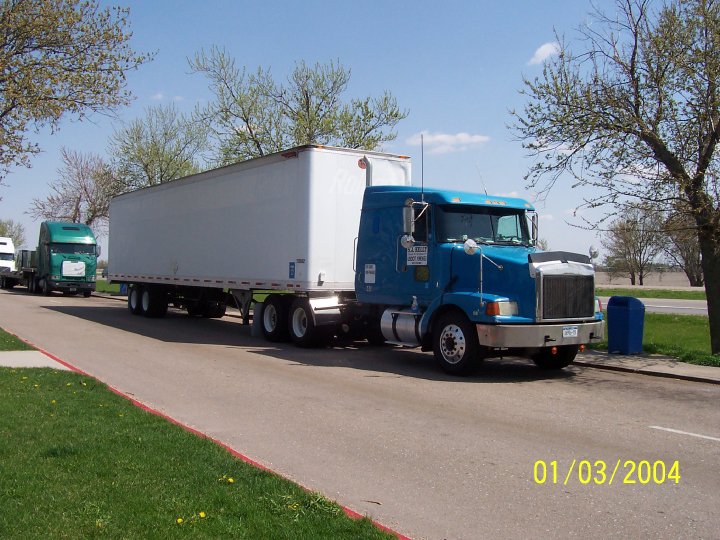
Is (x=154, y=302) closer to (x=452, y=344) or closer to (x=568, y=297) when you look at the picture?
(x=452, y=344)

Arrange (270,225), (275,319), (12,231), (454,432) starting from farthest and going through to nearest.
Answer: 1. (12,231)
2. (275,319)
3. (270,225)
4. (454,432)

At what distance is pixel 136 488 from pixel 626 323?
11623 mm

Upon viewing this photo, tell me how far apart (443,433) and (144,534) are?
163 inches

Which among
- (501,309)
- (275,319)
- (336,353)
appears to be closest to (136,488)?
(501,309)

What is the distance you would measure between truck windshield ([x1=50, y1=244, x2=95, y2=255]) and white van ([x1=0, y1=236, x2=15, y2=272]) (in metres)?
13.1

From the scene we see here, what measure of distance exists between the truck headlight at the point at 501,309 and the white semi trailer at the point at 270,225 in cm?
468

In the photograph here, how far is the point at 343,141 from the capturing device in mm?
28922

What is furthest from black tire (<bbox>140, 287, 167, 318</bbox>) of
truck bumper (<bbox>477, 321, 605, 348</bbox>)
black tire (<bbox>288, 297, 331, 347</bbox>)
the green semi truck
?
the green semi truck

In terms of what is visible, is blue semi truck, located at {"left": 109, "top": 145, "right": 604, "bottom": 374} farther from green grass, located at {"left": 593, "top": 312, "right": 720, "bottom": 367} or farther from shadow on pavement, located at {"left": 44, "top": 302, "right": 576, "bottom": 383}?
green grass, located at {"left": 593, "top": 312, "right": 720, "bottom": 367}

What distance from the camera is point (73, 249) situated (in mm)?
37688

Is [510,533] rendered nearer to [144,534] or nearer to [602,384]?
[144,534]

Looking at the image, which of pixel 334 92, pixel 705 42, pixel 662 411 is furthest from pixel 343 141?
pixel 662 411
